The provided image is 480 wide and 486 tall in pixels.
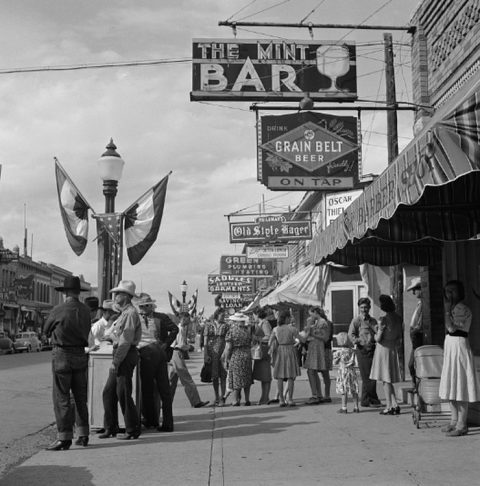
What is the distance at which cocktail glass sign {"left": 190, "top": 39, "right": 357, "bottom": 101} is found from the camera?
13242 millimetres

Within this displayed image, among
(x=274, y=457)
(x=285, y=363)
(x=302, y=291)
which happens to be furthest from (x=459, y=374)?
(x=302, y=291)

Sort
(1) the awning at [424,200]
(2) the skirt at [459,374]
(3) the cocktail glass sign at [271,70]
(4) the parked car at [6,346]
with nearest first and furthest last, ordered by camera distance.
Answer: (1) the awning at [424,200], (2) the skirt at [459,374], (3) the cocktail glass sign at [271,70], (4) the parked car at [6,346]

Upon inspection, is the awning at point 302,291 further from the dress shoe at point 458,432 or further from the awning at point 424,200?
the dress shoe at point 458,432

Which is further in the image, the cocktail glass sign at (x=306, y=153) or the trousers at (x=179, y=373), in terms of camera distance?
the cocktail glass sign at (x=306, y=153)

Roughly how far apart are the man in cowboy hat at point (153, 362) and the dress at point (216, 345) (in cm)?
380

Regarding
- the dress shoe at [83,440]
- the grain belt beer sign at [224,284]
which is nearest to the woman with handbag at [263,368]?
the dress shoe at [83,440]

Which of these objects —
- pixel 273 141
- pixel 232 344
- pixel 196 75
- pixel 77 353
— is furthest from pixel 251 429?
pixel 196 75

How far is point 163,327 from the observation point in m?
9.61

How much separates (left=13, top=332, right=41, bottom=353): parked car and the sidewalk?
146 feet

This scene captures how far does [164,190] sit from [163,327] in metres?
3.31

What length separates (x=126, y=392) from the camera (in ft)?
27.9

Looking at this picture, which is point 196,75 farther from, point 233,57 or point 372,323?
point 372,323

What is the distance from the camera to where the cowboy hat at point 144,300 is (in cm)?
946

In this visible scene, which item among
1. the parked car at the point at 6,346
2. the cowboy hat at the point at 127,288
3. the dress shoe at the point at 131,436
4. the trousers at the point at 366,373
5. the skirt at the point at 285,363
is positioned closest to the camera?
the dress shoe at the point at 131,436
